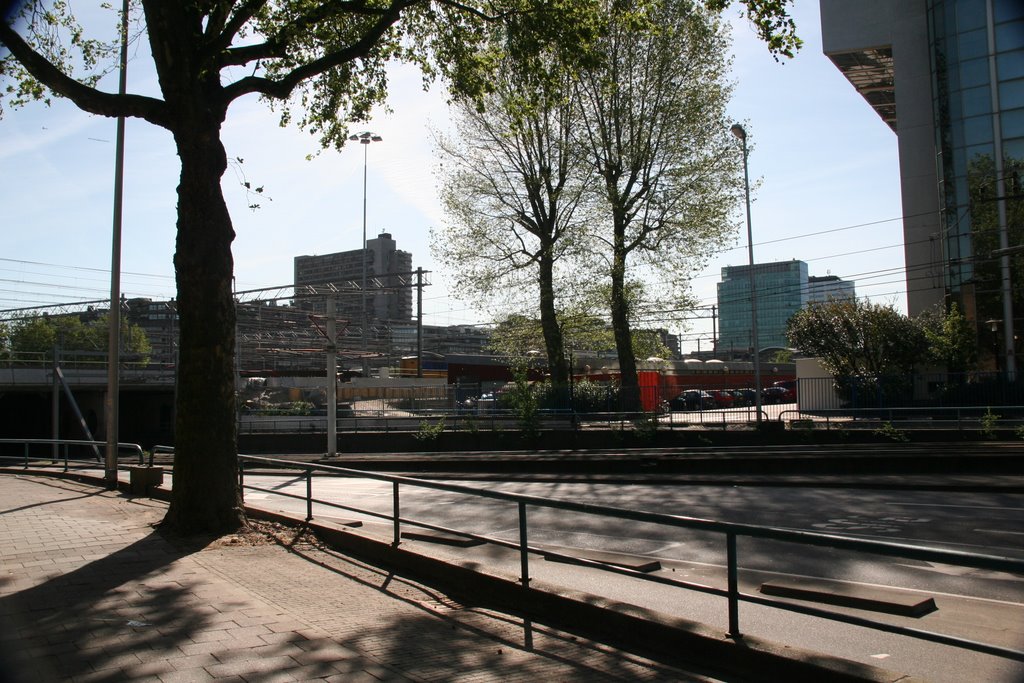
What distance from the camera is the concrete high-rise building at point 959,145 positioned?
120 feet

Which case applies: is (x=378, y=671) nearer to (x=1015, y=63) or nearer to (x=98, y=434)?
(x=1015, y=63)

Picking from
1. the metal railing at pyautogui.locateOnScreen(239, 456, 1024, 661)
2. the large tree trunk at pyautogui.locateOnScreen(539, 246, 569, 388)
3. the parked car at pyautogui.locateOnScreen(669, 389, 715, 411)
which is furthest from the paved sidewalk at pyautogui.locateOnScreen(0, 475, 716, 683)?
the large tree trunk at pyautogui.locateOnScreen(539, 246, 569, 388)

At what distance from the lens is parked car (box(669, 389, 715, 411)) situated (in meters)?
34.8

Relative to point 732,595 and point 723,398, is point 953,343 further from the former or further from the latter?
point 732,595

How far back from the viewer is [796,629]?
703 cm

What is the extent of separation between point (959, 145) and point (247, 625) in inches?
1625

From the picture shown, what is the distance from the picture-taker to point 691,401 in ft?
134

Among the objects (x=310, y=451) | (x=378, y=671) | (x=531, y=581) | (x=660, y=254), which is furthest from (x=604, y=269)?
(x=378, y=671)

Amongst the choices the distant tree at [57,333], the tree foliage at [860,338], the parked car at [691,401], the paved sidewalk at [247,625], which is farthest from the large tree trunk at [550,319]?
the distant tree at [57,333]

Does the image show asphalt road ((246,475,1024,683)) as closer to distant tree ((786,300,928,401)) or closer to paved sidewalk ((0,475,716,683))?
paved sidewalk ((0,475,716,683))

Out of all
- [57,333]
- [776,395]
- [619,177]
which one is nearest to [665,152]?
[619,177]

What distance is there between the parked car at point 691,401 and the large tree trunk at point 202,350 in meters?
23.1

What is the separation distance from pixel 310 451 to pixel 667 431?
14.4m

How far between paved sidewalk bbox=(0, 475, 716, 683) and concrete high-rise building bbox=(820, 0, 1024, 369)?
32.1 m
